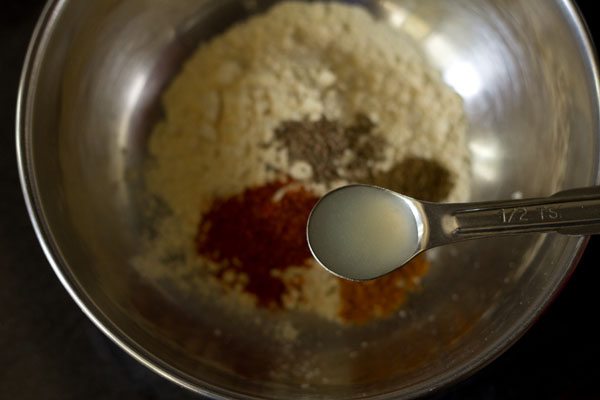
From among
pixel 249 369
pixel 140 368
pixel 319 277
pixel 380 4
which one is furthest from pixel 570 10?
pixel 140 368

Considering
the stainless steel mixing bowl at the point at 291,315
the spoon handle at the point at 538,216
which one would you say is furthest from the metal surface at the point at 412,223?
the stainless steel mixing bowl at the point at 291,315

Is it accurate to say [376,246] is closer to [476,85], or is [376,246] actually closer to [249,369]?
[249,369]

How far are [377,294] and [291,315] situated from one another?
17 centimetres

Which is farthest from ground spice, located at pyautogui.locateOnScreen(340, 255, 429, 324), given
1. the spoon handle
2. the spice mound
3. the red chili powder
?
the spoon handle

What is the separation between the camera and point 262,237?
3.93ft

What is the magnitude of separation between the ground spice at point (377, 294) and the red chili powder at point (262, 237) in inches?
4.4

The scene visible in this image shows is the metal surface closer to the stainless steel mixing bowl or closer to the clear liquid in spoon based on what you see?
the clear liquid in spoon

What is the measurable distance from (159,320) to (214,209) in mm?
229

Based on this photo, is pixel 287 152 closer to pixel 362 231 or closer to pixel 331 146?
pixel 331 146

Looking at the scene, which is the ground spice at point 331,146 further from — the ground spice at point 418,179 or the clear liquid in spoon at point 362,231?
the clear liquid in spoon at point 362,231

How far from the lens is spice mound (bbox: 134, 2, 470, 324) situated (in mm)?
1201

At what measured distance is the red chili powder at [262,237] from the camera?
1.19 meters

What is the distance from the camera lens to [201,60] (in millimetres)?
1306

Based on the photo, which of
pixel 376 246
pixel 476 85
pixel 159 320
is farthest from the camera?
pixel 476 85
